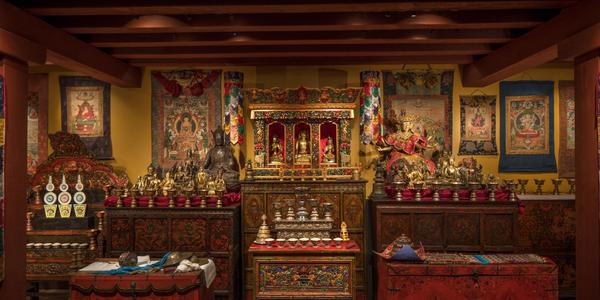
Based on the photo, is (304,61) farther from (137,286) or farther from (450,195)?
(137,286)

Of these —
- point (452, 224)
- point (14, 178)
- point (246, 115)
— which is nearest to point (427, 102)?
point (452, 224)

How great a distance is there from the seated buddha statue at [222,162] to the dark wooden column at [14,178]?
314 cm

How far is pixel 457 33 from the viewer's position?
6223 mm

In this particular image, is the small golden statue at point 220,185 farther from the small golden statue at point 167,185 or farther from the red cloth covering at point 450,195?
the red cloth covering at point 450,195

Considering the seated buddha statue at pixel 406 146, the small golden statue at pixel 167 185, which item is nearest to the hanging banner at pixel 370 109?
the seated buddha statue at pixel 406 146

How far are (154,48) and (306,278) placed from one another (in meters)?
4.33

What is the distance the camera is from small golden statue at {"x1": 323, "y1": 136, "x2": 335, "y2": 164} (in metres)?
7.64

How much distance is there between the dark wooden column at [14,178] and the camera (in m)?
4.54

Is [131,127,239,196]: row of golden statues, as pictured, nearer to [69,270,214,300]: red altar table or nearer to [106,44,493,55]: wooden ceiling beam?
[106,44,493,55]: wooden ceiling beam

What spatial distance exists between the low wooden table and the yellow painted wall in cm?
265

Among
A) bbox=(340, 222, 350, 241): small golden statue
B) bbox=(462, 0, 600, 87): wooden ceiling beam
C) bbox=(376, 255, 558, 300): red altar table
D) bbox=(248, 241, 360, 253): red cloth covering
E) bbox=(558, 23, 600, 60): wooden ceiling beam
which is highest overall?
bbox=(462, 0, 600, 87): wooden ceiling beam

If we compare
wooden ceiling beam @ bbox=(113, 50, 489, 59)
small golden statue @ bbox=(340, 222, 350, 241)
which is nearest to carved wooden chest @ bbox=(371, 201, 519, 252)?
small golden statue @ bbox=(340, 222, 350, 241)

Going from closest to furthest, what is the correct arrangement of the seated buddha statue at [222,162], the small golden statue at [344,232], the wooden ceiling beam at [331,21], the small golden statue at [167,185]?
the wooden ceiling beam at [331,21], the small golden statue at [344,232], the small golden statue at [167,185], the seated buddha statue at [222,162]

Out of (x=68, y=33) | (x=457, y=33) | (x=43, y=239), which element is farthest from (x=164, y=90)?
(x=457, y=33)
